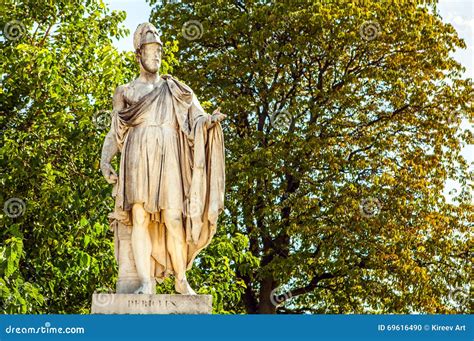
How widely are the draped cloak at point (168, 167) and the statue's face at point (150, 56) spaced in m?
0.29

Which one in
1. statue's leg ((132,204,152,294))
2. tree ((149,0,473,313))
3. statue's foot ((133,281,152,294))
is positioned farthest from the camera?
tree ((149,0,473,313))

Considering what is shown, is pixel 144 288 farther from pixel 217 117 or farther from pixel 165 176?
pixel 217 117

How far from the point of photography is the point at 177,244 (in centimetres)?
1227

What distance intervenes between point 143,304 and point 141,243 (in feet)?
2.40

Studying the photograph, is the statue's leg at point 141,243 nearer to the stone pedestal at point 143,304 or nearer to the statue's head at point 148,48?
the stone pedestal at point 143,304

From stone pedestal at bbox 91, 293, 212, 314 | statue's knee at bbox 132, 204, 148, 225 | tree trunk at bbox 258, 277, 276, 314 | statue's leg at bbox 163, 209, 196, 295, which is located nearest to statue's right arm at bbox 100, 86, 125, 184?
statue's knee at bbox 132, 204, 148, 225

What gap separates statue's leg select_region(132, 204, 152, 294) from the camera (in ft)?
39.7

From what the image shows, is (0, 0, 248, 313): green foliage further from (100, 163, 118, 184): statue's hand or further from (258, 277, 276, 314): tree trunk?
(100, 163, 118, 184): statue's hand

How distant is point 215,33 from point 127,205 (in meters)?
16.4

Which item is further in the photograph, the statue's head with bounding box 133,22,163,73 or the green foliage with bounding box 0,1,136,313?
the green foliage with bounding box 0,1,136,313

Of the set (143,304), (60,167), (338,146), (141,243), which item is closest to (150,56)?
(141,243)

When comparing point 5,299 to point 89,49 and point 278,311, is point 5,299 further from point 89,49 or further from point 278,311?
point 278,311

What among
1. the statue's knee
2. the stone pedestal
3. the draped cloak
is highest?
the draped cloak

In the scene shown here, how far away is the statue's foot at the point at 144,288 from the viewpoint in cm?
1189
